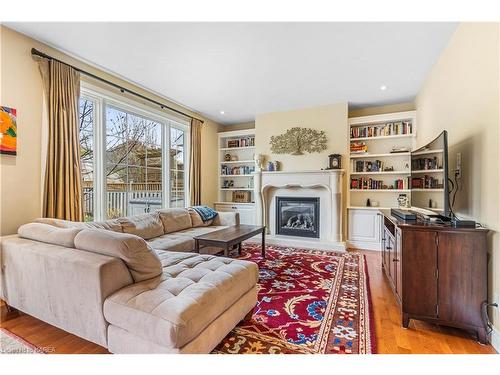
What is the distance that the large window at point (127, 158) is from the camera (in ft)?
10.5

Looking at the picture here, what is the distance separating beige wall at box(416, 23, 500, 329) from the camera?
66.2 inches

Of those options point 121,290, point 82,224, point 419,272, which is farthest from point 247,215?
point 121,290

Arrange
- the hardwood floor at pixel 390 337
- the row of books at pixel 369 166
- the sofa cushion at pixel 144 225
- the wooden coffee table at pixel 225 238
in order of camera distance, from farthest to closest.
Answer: the row of books at pixel 369 166 < the sofa cushion at pixel 144 225 < the wooden coffee table at pixel 225 238 < the hardwood floor at pixel 390 337

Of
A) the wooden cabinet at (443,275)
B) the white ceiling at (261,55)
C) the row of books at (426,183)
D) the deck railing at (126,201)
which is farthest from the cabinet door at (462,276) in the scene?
the deck railing at (126,201)

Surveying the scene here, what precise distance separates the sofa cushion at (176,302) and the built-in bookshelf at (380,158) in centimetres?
345

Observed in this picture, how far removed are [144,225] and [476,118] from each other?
359cm

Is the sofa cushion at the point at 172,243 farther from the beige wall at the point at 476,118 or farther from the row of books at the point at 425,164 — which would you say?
the beige wall at the point at 476,118

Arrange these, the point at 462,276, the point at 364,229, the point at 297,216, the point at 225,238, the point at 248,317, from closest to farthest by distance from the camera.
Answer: the point at 462,276 < the point at 248,317 < the point at 225,238 < the point at 364,229 < the point at 297,216

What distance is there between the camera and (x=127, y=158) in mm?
3758

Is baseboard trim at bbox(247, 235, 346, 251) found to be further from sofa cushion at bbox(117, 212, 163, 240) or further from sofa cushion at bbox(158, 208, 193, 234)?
sofa cushion at bbox(117, 212, 163, 240)

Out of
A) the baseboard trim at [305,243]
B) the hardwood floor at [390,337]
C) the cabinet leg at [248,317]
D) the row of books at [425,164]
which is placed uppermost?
the row of books at [425,164]

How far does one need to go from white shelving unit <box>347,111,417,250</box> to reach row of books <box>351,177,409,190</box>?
37 mm

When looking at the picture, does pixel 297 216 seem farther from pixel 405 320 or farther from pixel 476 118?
pixel 476 118

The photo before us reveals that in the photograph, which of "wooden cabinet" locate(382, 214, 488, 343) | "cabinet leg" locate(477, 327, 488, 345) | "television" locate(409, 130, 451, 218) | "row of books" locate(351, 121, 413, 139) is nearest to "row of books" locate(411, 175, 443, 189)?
"television" locate(409, 130, 451, 218)
